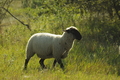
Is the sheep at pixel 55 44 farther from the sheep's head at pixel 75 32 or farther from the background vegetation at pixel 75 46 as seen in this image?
the background vegetation at pixel 75 46

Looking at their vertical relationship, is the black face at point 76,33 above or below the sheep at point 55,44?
above

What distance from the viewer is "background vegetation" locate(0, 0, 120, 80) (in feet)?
23.4

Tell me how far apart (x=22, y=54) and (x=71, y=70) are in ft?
9.09

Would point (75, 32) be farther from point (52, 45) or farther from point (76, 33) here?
point (52, 45)

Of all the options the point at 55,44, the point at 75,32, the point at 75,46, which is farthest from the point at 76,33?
the point at 75,46

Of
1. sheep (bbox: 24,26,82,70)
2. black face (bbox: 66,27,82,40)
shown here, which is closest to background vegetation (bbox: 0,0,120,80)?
sheep (bbox: 24,26,82,70)

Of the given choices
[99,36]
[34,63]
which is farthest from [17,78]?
[99,36]

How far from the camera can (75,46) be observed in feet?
36.1

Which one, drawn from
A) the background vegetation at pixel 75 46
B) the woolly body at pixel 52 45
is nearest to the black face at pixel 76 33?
the woolly body at pixel 52 45

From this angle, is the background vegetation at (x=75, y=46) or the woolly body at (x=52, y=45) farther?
the woolly body at (x=52, y=45)

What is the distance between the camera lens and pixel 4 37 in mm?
12422

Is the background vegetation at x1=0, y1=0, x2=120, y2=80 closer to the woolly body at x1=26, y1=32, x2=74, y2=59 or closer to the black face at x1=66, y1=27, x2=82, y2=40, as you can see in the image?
the woolly body at x1=26, y1=32, x2=74, y2=59

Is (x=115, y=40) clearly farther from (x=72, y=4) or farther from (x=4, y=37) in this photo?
(x=4, y=37)

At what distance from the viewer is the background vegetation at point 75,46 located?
7.13 metres
